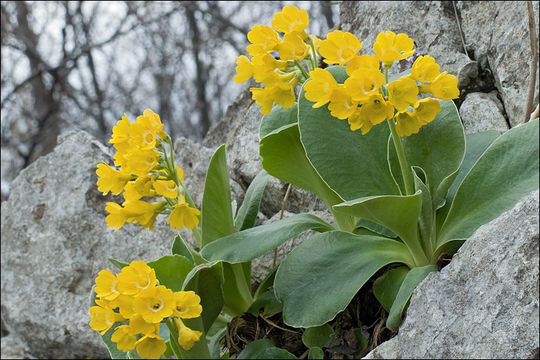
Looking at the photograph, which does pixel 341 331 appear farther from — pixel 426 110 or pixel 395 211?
pixel 426 110

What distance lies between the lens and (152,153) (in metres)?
1.39

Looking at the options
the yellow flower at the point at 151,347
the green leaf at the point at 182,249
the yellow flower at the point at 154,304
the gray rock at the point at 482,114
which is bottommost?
the yellow flower at the point at 151,347

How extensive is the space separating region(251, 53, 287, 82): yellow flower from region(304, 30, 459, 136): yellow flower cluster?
0.15 m

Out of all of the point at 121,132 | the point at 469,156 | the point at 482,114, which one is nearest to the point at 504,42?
the point at 482,114

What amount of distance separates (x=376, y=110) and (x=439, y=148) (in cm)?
31

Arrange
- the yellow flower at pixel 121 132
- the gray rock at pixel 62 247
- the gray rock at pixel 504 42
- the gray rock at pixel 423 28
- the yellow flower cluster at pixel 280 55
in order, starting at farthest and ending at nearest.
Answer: the gray rock at pixel 62 247 → the gray rock at pixel 423 28 → the gray rock at pixel 504 42 → the yellow flower at pixel 121 132 → the yellow flower cluster at pixel 280 55

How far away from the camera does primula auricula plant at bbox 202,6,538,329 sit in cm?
115

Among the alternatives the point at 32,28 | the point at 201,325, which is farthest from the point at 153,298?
the point at 32,28

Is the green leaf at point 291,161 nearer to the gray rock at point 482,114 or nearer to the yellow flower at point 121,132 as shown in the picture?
the yellow flower at point 121,132

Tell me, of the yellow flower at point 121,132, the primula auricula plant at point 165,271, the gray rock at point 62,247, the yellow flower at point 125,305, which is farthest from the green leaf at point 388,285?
the gray rock at point 62,247

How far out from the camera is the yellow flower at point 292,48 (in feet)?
4.27

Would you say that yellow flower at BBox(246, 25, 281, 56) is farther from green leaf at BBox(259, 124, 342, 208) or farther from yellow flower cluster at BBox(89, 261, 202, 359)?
yellow flower cluster at BBox(89, 261, 202, 359)

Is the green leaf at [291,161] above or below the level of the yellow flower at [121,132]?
below

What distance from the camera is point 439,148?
4.48 feet
